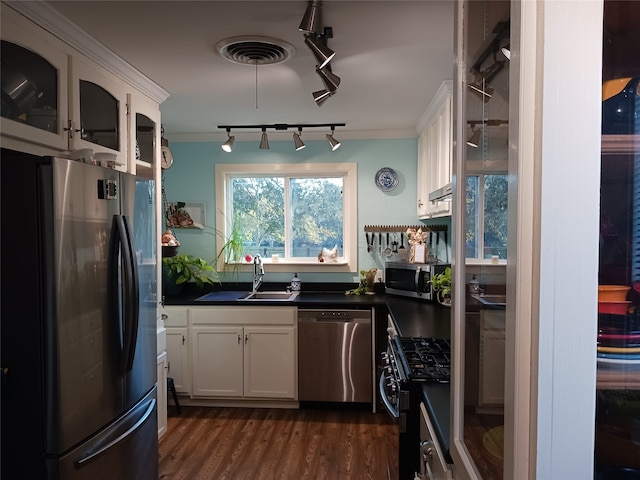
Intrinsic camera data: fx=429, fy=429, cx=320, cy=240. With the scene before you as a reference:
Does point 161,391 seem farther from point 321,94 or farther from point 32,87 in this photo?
point 321,94

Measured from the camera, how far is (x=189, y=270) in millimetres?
3775

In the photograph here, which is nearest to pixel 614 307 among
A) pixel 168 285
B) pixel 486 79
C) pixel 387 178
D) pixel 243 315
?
pixel 486 79

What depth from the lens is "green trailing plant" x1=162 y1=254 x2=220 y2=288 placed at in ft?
12.2

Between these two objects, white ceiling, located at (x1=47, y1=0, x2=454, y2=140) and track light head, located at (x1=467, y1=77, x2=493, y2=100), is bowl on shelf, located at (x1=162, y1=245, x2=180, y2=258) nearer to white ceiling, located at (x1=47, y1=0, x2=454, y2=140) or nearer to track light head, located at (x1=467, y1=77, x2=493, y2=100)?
white ceiling, located at (x1=47, y1=0, x2=454, y2=140)

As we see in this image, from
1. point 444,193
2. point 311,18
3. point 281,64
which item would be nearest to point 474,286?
point 311,18

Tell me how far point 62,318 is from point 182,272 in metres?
2.23

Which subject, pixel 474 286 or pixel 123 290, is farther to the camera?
pixel 123 290

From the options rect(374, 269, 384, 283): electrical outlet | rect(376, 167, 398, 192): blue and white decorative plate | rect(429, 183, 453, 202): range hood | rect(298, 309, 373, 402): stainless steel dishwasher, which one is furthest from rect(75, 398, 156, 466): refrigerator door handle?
rect(376, 167, 398, 192): blue and white decorative plate

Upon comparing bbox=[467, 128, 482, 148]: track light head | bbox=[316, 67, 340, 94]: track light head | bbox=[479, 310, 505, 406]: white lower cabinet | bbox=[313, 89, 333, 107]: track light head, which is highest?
bbox=[316, 67, 340, 94]: track light head

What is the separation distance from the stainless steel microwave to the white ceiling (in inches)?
46.9

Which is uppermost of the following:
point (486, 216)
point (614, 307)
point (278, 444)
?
point (486, 216)

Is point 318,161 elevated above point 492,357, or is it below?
above

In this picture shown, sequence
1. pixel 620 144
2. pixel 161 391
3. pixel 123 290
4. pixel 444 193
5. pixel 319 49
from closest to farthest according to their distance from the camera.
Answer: pixel 620 144 → pixel 319 49 → pixel 123 290 → pixel 444 193 → pixel 161 391

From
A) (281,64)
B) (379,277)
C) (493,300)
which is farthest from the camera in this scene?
(379,277)
